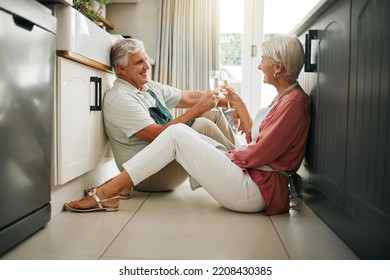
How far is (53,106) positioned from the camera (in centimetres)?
167

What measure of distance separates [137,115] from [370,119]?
128 centimetres

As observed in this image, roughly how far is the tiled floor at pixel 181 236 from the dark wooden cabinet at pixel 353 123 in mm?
132

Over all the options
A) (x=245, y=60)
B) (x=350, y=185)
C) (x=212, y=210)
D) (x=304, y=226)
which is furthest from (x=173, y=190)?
(x=245, y=60)

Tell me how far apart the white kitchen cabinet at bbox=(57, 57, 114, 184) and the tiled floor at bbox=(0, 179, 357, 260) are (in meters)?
0.27

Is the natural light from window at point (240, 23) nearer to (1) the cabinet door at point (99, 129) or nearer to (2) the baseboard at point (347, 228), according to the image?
(1) the cabinet door at point (99, 129)

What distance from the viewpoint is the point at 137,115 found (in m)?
2.16

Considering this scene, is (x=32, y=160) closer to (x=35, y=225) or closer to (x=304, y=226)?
(x=35, y=225)

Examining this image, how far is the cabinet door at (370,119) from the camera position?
3.62 feet

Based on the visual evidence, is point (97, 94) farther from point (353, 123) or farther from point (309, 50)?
point (353, 123)

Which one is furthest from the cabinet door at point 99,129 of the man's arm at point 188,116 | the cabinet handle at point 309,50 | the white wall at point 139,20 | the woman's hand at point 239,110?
the white wall at point 139,20

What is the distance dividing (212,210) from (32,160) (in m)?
0.92

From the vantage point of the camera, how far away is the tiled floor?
4.51 ft

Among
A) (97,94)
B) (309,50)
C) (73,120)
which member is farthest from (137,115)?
(309,50)

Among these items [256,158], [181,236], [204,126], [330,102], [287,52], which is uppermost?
[287,52]
